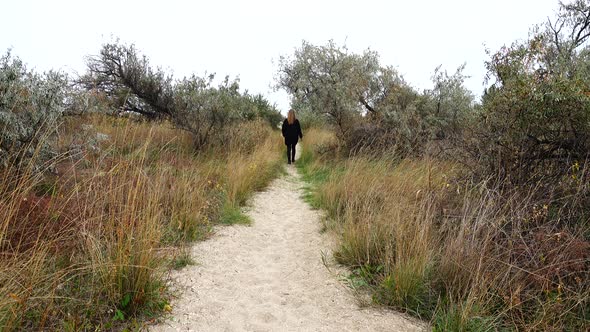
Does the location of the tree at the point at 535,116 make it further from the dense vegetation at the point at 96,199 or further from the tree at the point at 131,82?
the tree at the point at 131,82

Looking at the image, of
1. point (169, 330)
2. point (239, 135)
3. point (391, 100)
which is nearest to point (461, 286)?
point (169, 330)

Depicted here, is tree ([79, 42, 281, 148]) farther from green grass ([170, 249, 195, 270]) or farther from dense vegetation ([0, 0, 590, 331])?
green grass ([170, 249, 195, 270])

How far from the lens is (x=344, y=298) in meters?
3.12

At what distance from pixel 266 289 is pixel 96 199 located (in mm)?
1715

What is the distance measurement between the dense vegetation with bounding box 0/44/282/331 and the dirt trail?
26cm

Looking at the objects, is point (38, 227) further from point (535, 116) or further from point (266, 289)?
point (535, 116)

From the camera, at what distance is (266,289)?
327 cm

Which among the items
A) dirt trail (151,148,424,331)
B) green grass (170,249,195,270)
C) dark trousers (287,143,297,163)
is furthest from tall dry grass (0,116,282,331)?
dark trousers (287,143,297,163)

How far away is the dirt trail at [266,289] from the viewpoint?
266cm

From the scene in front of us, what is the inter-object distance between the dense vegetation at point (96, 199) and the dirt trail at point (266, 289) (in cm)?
26

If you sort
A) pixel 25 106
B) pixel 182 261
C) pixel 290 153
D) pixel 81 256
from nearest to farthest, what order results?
pixel 81 256, pixel 182 261, pixel 25 106, pixel 290 153

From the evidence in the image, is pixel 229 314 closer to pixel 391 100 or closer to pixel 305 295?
pixel 305 295

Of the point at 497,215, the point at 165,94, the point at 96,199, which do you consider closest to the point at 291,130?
the point at 165,94

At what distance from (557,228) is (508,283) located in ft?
3.57
